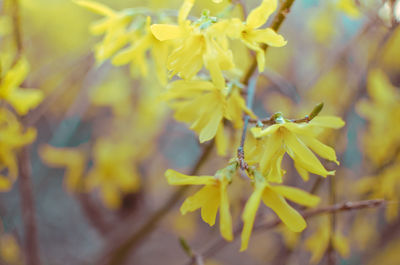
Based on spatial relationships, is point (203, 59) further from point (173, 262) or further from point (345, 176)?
point (173, 262)

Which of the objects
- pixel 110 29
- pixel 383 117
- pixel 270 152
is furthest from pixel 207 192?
pixel 383 117

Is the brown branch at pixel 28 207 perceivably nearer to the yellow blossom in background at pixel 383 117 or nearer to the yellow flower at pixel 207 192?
the yellow flower at pixel 207 192

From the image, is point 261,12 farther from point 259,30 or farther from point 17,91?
point 17,91

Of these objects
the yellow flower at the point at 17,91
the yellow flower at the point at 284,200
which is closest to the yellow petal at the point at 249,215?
the yellow flower at the point at 284,200

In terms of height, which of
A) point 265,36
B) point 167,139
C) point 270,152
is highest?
point 265,36

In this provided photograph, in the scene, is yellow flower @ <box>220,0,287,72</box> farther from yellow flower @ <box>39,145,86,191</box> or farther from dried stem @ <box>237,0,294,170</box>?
yellow flower @ <box>39,145,86,191</box>

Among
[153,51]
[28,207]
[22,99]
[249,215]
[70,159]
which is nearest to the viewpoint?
[249,215]
